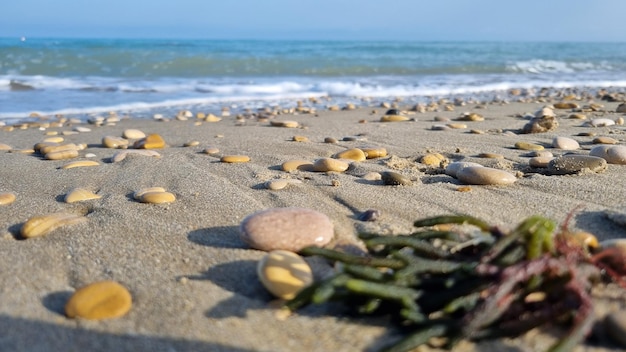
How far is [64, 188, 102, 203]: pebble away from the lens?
264 cm

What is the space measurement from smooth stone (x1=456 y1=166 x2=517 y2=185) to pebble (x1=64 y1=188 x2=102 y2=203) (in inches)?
74.9

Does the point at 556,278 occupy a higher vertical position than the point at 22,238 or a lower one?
higher

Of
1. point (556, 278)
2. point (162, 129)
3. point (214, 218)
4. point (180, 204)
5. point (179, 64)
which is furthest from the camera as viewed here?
point (179, 64)

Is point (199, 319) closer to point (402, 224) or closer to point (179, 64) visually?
point (402, 224)

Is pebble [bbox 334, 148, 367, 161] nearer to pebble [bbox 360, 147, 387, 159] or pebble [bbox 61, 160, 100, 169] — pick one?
pebble [bbox 360, 147, 387, 159]

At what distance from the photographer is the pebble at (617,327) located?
132 centimetres

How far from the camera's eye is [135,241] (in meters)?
2.08

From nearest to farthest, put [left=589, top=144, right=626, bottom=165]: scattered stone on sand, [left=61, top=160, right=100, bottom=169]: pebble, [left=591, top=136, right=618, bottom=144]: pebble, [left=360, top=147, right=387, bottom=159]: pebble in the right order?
[left=589, top=144, right=626, bottom=165]: scattered stone on sand → [left=61, top=160, right=100, bottom=169]: pebble → [left=360, top=147, right=387, bottom=159]: pebble → [left=591, top=136, right=618, bottom=144]: pebble

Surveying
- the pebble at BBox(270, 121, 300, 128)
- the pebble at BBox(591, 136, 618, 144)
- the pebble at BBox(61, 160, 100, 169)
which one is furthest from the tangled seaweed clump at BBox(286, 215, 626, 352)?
the pebble at BBox(270, 121, 300, 128)

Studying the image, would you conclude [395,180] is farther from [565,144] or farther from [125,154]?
[125,154]

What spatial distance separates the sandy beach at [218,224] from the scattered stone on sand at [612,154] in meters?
0.05

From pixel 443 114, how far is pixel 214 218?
16.3 ft

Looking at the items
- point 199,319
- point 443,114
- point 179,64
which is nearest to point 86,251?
point 199,319

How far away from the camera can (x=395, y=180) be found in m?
2.80
